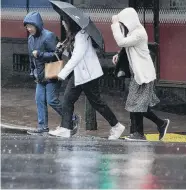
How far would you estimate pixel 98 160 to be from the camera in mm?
5918

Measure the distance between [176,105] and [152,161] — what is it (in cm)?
532

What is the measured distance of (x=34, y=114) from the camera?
35.7 ft

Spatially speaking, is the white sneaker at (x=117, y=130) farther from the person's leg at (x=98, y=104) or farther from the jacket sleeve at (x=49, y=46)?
the jacket sleeve at (x=49, y=46)

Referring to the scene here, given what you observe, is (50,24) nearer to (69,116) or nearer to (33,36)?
(33,36)

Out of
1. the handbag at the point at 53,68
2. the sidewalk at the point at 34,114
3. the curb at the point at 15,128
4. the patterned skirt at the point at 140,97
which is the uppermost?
the handbag at the point at 53,68

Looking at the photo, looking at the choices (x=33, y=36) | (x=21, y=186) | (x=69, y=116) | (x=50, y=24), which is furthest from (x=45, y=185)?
(x=50, y=24)

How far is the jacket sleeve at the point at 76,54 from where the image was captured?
7.98 meters

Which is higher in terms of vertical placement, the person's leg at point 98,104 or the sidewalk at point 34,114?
the person's leg at point 98,104

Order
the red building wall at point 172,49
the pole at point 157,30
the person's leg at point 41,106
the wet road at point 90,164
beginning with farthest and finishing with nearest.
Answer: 1. the pole at point 157,30
2. the red building wall at point 172,49
3. the person's leg at point 41,106
4. the wet road at point 90,164

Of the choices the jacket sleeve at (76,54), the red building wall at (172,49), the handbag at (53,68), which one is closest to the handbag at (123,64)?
the jacket sleeve at (76,54)

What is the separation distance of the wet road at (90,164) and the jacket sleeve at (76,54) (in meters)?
1.15

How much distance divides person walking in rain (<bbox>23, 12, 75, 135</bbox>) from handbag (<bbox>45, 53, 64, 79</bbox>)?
0.12m

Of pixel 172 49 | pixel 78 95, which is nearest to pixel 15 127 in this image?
pixel 78 95

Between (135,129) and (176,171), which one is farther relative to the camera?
(135,129)
